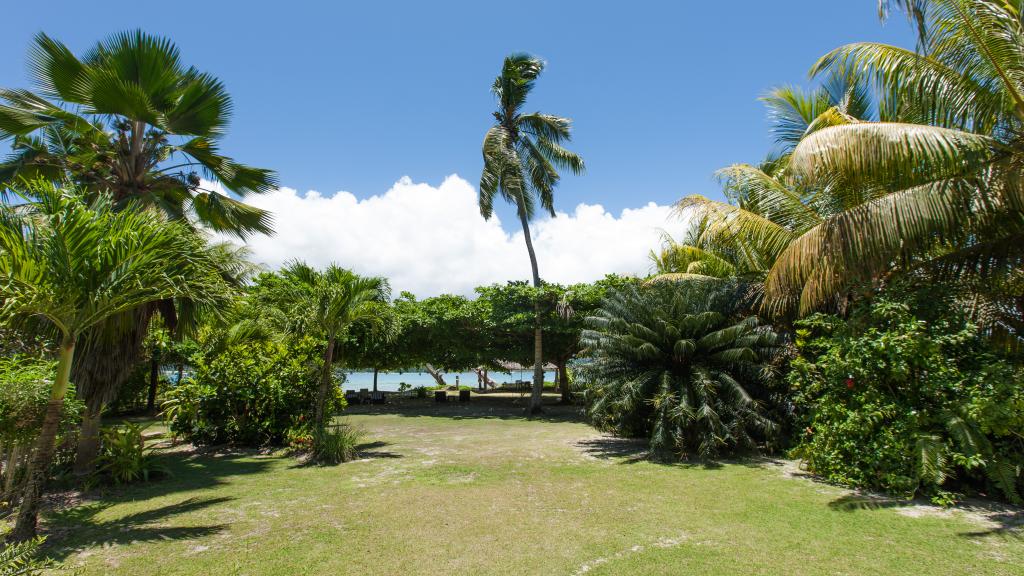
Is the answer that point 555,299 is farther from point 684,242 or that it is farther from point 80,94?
point 80,94

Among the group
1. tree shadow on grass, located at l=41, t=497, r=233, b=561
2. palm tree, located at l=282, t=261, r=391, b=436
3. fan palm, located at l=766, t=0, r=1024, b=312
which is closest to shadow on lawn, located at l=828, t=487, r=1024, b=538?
fan palm, located at l=766, t=0, r=1024, b=312

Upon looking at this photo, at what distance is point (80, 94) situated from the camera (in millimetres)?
7758

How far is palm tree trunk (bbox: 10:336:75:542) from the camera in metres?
4.77

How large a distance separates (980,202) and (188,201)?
13.3 metres

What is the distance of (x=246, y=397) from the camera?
34.6ft

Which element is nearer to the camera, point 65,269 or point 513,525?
point 65,269

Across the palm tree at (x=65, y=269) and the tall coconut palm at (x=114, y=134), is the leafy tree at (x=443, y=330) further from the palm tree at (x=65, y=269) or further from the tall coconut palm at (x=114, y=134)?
the palm tree at (x=65, y=269)

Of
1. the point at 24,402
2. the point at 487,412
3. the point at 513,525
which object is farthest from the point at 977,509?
the point at 487,412

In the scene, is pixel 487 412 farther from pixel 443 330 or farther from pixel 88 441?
pixel 88 441

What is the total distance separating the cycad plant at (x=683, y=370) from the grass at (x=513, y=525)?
2.66ft

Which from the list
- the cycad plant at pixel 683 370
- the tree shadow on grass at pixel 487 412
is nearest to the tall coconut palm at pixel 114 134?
the cycad plant at pixel 683 370

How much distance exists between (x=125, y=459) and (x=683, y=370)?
10.1 meters

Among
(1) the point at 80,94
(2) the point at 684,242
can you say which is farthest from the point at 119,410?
(2) the point at 684,242

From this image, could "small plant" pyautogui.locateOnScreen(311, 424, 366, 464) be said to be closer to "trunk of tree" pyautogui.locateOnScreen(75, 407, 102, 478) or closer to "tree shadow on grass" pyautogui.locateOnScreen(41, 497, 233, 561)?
"tree shadow on grass" pyautogui.locateOnScreen(41, 497, 233, 561)
